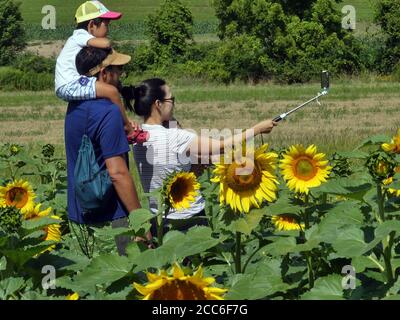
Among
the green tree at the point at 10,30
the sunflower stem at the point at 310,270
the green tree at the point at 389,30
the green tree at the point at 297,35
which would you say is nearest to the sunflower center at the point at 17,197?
the sunflower stem at the point at 310,270

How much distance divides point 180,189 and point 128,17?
60.9 meters

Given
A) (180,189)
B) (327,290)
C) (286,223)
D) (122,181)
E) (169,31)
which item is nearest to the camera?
(327,290)

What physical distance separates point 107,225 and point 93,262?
1.74 meters

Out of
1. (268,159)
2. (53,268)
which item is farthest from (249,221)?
(53,268)

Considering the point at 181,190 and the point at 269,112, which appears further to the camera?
the point at 269,112

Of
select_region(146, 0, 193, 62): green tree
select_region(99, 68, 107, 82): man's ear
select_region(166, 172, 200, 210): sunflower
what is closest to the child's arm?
select_region(99, 68, 107, 82): man's ear

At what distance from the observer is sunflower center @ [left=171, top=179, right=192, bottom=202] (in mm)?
3490

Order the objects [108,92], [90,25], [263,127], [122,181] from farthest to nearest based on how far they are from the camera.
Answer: [90,25] → [263,127] → [108,92] → [122,181]

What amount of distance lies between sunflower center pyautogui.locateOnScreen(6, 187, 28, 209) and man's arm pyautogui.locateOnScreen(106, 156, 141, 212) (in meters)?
0.39

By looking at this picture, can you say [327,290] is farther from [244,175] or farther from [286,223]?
[286,223]

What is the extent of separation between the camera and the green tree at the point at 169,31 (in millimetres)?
37906

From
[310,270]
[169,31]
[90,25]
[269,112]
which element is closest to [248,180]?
[310,270]

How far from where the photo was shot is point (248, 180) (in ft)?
10.6
